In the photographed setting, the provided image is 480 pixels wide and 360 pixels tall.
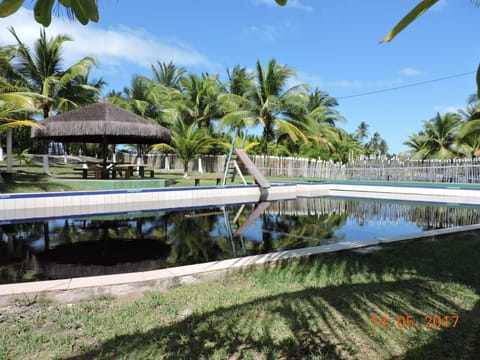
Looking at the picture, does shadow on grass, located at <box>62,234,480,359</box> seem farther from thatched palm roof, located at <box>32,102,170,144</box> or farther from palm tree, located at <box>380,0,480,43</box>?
thatched palm roof, located at <box>32,102,170,144</box>

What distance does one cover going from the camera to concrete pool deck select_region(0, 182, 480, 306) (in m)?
2.81

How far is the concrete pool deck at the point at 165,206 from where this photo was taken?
2.81 meters

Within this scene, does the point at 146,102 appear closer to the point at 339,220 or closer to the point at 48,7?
the point at 339,220

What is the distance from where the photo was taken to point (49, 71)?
64.1 feet

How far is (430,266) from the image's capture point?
355cm

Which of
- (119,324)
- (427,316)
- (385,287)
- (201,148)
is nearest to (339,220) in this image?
(385,287)

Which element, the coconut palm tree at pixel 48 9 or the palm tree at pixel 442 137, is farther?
the palm tree at pixel 442 137

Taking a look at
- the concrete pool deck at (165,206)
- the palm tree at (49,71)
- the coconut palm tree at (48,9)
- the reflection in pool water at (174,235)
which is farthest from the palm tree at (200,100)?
the coconut palm tree at (48,9)

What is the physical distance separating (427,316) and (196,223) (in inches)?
218

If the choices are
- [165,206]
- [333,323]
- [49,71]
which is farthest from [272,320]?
[49,71]

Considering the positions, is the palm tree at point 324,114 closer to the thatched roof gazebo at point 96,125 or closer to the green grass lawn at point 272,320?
the thatched roof gazebo at point 96,125
